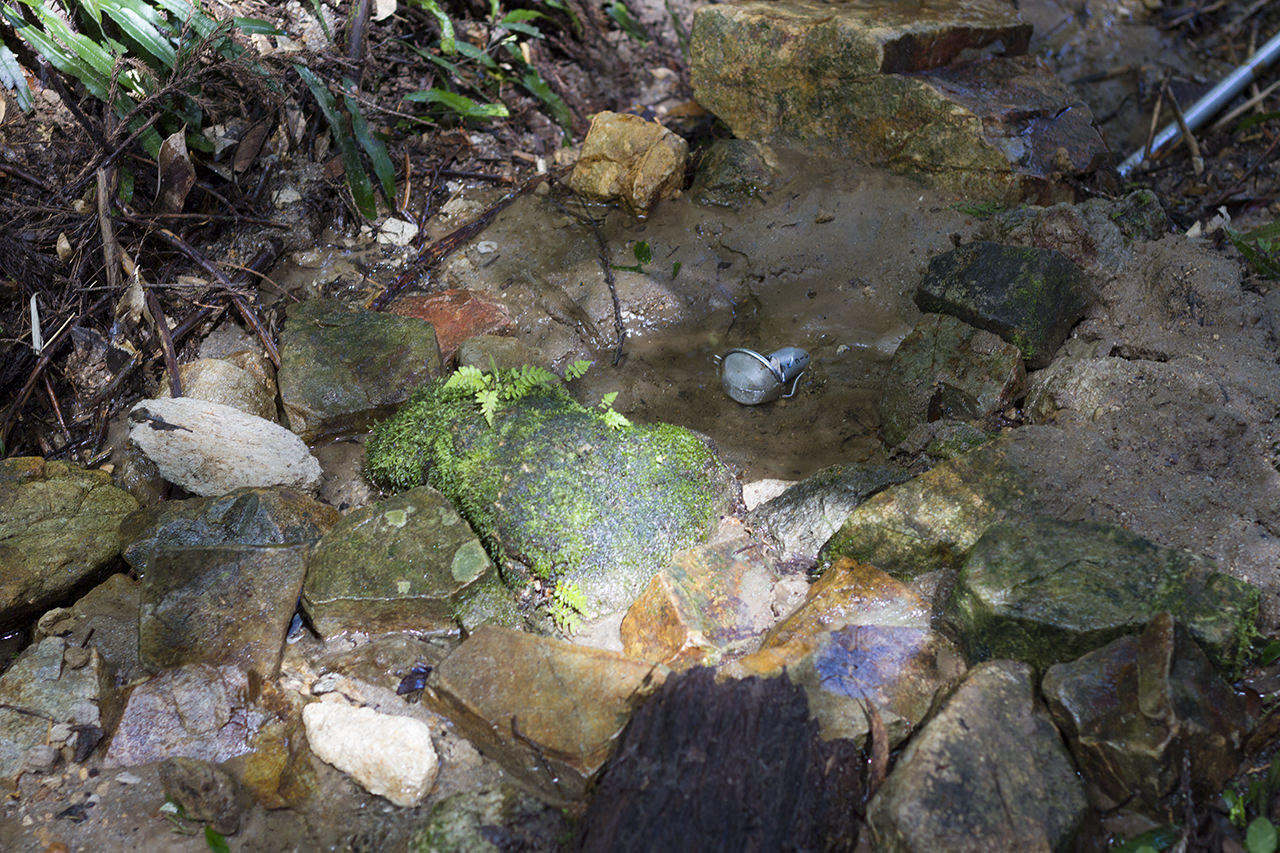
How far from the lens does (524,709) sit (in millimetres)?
2650

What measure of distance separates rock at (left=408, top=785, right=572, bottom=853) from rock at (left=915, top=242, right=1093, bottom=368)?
10.3 feet

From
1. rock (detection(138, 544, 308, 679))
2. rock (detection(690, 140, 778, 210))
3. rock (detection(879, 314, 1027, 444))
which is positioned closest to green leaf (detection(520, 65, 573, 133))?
rock (detection(690, 140, 778, 210))

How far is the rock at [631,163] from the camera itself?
5449 millimetres

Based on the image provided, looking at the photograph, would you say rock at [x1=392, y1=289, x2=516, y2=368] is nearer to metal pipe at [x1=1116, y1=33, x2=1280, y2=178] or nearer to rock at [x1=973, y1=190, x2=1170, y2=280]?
rock at [x1=973, y1=190, x2=1170, y2=280]

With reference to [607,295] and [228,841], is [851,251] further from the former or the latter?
[228,841]

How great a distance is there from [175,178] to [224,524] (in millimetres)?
2712

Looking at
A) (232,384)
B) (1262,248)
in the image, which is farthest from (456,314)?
(1262,248)

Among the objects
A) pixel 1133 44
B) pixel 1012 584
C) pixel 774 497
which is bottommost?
pixel 1133 44

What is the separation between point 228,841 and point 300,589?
3.10 ft

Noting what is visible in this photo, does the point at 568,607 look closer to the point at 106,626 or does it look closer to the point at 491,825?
the point at 491,825

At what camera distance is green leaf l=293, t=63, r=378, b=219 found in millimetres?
5324

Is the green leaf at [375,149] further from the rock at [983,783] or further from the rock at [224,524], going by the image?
the rock at [983,783]

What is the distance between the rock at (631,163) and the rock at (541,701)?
3513 millimetres

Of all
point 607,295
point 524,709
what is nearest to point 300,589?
point 524,709
